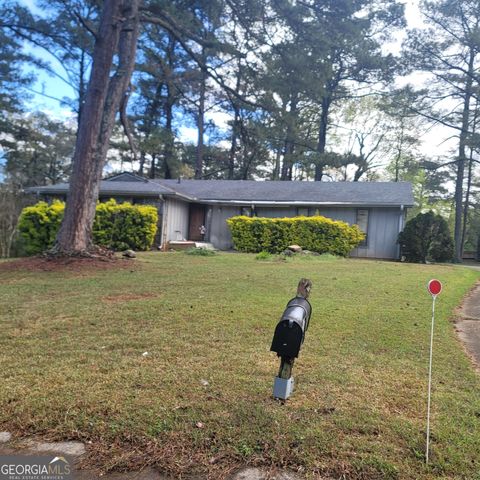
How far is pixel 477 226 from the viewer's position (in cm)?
2822

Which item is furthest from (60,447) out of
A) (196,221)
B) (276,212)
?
(196,221)

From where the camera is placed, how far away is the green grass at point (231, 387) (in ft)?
6.54

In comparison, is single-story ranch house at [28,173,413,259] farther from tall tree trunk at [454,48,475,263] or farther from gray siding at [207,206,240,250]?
tall tree trunk at [454,48,475,263]

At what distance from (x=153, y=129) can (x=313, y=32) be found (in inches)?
711

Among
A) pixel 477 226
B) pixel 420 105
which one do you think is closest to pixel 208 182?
pixel 420 105

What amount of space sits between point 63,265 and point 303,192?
12.7 meters

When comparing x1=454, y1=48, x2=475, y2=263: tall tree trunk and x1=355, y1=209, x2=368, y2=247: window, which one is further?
x1=454, y1=48, x2=475, y2=263: tall tree trunk

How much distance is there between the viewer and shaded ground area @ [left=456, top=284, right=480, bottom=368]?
3898mm

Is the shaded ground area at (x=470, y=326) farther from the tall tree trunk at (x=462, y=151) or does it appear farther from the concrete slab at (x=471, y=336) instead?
the tall tree trunk at (x=462, y=151)

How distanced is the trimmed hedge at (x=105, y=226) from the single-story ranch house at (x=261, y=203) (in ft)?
4.84

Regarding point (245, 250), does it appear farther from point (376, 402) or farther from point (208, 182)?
point (376, 402)

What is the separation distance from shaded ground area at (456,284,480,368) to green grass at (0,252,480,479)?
0.15 m

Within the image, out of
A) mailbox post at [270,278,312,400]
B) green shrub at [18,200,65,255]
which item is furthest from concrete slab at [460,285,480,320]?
green shrub at [18,200,65,255]

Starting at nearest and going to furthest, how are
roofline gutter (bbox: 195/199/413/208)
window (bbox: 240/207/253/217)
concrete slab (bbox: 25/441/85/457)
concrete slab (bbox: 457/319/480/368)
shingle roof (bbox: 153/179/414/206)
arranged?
concrete slab (bbox: 25/441/85/457)
concrete slab (bbox: 457/319/480/368)
roofline gutter (bbox: 195/199/413/208)
shingle roof (bbox: 153/179/414/206)
window (bbox: 240/207/253/217)
